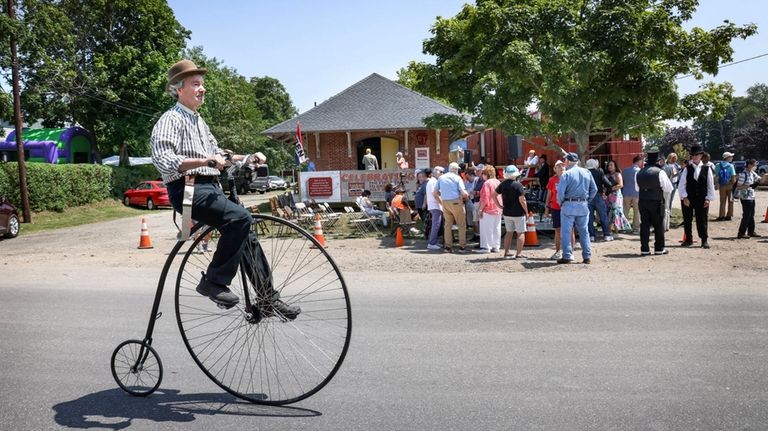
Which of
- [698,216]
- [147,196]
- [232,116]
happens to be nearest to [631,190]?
[698,216]

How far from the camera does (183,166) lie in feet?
13.7

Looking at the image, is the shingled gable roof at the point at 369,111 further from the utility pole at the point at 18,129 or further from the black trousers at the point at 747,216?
the black trousers at the point at 747,216

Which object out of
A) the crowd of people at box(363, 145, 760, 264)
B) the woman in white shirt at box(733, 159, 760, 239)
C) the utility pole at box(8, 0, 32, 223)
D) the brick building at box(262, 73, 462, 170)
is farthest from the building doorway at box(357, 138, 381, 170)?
the woman in white shirt at box(733, 159, 760, 239)

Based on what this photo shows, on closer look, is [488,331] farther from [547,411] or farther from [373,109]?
[373,109]

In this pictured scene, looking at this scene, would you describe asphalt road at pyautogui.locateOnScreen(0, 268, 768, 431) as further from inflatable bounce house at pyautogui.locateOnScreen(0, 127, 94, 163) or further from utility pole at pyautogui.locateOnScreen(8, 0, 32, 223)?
inflatable bounce house at pyautogui.locateOnScreen(0, 127, 94, 163)

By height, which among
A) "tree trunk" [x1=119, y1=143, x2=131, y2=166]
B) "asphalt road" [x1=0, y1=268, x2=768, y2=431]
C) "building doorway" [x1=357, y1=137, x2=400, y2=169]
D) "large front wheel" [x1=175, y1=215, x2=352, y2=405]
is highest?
"tree trunk" [x1=119, y1=143, x2=131, y2=166]

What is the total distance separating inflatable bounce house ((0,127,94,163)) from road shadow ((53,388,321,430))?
4050cm

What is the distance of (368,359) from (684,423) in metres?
2.51

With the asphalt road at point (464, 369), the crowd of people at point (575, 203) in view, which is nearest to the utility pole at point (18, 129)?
the crowd of people at point (575, 203)

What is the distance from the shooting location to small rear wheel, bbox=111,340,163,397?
472 centimetres

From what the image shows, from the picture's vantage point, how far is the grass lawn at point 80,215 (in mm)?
27038

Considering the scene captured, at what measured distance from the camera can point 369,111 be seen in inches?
1284

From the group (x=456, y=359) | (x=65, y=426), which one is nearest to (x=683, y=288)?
(x=456, y=359)

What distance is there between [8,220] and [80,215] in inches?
390
